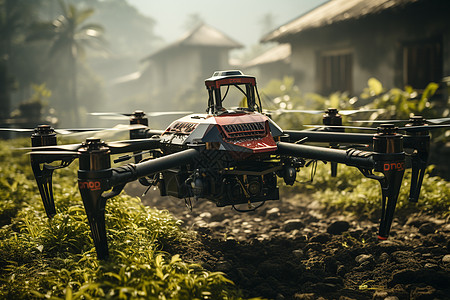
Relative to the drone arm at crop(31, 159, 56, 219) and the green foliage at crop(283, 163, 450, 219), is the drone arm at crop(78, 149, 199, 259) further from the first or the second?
the green foliage at crop(283, 163, 450, 219)

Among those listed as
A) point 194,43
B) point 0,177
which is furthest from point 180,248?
point 194,43

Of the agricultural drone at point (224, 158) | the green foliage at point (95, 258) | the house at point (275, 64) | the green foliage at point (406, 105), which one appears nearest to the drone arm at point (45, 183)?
the agricultural drone at point (224, 158)

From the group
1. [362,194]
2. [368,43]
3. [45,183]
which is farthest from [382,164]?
[368,43]

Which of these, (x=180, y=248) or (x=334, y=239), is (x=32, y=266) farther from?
(x=334, y=239)

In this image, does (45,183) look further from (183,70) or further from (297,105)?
(183,70)

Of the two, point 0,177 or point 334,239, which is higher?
point 0,177

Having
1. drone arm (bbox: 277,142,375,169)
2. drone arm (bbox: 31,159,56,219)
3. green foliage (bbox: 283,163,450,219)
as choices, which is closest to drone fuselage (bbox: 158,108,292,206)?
drone arm (bbox: 277,142,375,169)
